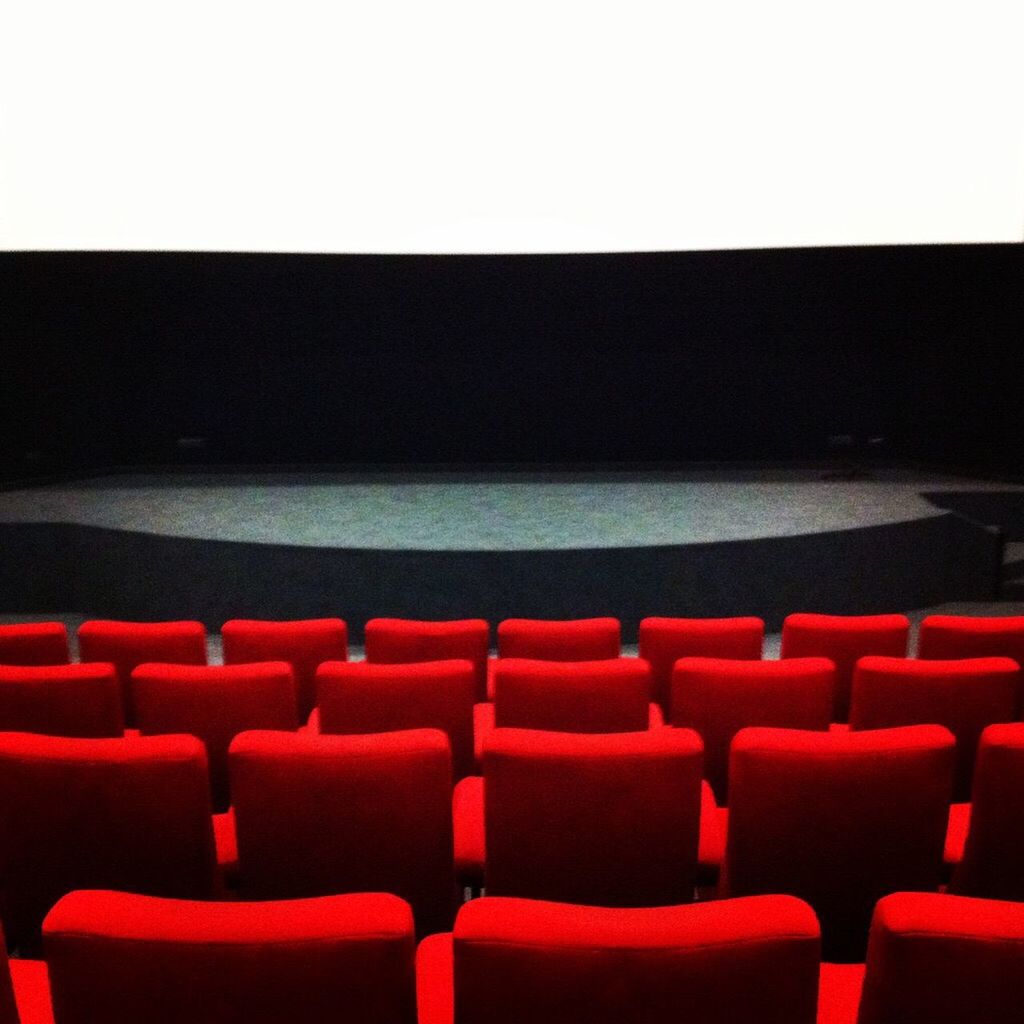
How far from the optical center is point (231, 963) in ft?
3.32

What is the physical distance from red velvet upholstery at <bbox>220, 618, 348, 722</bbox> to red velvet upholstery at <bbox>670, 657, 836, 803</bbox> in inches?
46.4

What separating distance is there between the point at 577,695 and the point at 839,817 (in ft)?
2.57

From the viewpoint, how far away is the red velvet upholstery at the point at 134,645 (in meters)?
2.88

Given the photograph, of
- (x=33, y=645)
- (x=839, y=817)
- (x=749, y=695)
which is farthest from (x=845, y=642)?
(x=33, y=645)

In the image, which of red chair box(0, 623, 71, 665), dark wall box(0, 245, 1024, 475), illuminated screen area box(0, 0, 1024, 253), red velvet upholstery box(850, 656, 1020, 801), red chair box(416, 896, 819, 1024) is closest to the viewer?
red chair box(416, 896, 819, 1024)

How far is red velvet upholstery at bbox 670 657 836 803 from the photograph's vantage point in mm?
2242

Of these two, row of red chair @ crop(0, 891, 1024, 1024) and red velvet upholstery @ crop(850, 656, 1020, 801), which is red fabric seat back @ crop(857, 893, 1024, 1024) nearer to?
row of red chair @ crop(0, 891, 1024, 1024)

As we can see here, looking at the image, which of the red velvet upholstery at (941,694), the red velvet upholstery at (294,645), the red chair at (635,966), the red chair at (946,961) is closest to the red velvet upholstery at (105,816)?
the red chair at (635,966)

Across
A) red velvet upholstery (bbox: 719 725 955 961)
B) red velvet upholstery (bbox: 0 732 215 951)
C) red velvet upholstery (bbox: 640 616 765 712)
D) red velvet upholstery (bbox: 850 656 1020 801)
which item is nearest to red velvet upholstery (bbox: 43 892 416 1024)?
red velvet upholstery (bbox: 0 732 215 951)

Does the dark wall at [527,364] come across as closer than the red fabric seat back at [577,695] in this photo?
No

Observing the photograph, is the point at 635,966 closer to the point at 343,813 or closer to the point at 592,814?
the point at 592,814

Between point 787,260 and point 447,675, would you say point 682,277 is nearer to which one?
point 787,260

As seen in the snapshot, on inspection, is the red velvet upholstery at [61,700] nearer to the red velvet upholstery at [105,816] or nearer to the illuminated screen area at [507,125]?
the red velvet upholstery at [105,816]

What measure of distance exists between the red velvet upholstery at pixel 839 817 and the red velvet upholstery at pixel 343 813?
54 cm
